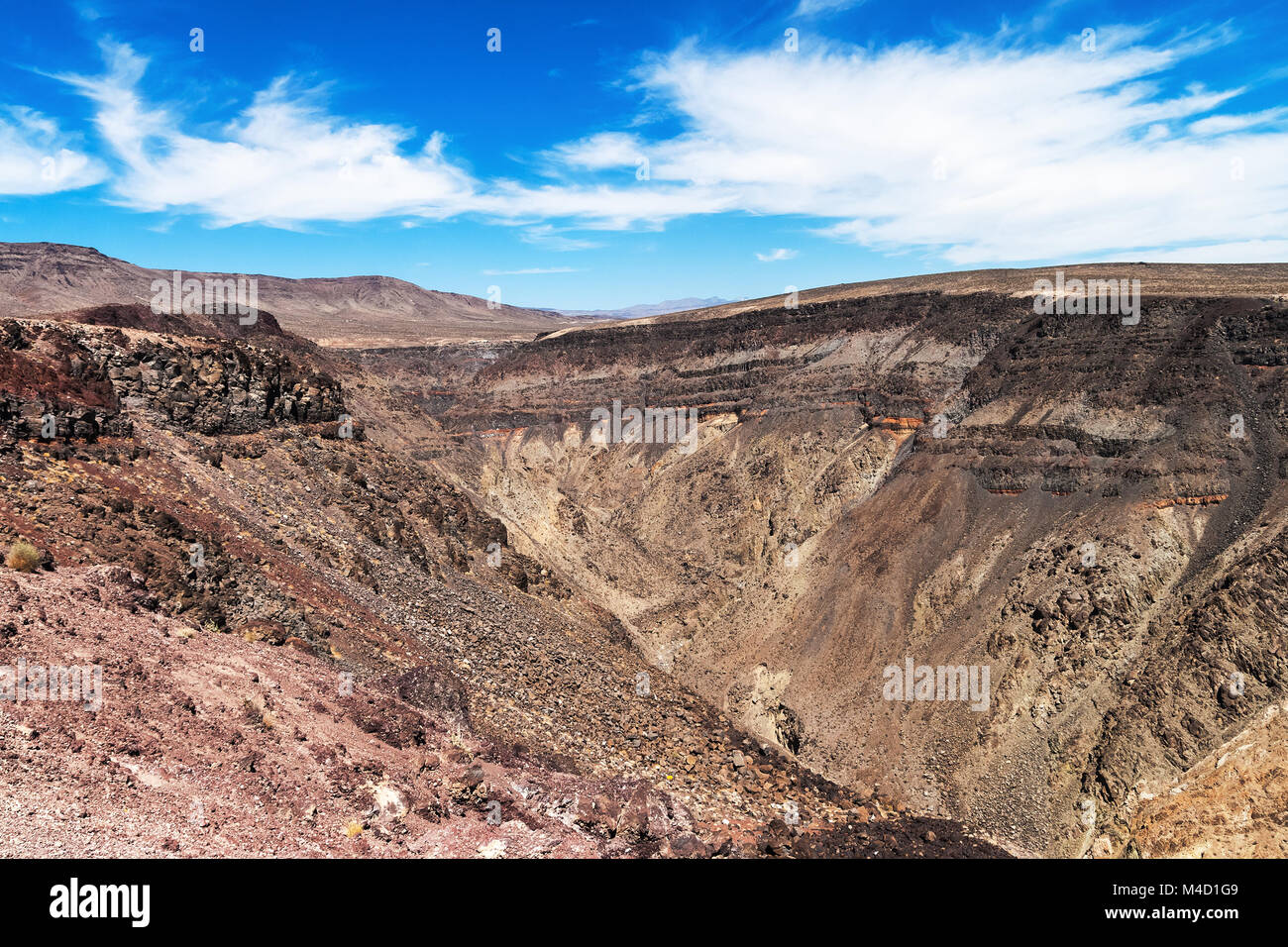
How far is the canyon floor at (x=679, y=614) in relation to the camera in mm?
10094

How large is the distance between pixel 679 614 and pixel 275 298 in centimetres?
16796

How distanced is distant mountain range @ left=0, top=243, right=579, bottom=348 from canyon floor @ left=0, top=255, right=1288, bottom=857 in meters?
77.9

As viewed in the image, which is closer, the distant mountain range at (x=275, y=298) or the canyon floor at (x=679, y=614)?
the canyon floor at (x=679, y=614)

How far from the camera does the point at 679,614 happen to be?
35000 millimetres

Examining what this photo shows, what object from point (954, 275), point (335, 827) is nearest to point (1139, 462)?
point (335, 827)

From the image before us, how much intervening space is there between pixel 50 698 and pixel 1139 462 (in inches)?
1266

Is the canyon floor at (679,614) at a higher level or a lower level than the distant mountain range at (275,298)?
lower

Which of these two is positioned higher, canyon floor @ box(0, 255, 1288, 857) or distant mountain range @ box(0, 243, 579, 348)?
distant mountain range @ box(0, 243, 579, 348)

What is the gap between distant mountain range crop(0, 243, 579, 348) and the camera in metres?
111

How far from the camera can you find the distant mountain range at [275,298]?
11056 centimetres

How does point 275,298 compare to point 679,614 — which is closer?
point 679,614

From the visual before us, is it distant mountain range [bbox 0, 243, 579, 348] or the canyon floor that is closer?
the canyon floor

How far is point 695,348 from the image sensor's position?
61844 mm

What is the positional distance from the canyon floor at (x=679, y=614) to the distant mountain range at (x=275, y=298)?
77917 millimetres
